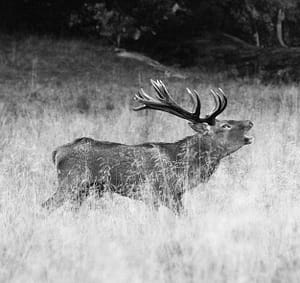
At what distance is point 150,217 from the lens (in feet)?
19.7

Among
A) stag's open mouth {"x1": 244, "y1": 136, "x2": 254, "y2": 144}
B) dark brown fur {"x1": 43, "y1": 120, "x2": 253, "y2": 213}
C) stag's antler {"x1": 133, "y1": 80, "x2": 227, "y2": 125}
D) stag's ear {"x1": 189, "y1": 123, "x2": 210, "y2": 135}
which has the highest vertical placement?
stag's antler {"x1": 133, "y1": 80, "x2": 227, "y2": 125}

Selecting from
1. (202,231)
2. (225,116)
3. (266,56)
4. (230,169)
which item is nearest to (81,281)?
(202,231)

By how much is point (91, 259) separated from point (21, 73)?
42.4ft

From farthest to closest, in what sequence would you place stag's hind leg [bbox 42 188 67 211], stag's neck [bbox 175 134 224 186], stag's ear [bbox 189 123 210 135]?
stag's ear [bbox 189 123 210 135]
stag's neck [bbox 175 134 224 186]
stag's hind leg [bbox 42 188 67 211]

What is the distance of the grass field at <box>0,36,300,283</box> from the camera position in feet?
15.8

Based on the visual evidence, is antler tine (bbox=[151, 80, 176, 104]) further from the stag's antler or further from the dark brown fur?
the dark brown fur

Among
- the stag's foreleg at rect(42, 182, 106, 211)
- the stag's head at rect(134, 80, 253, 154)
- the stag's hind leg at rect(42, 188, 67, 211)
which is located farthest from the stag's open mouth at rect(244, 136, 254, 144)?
the stag's hind leg at rect(42, 188, 67, 211)

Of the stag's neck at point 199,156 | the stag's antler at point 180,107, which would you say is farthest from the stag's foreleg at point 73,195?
the stag's antler at point 180,107

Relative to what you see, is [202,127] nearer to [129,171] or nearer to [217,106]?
[217,106]

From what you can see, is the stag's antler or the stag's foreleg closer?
the stag's foreleg

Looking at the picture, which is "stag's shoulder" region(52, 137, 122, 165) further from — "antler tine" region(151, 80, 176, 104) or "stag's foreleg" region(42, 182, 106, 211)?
"antler tine" region(151, 80, 176, 104)

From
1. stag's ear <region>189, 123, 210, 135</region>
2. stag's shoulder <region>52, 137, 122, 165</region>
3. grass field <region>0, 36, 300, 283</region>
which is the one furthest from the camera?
stag's ear <region>189, 123, 210, 135</region>

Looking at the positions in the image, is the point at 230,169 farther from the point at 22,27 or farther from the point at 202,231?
the point at 22,27

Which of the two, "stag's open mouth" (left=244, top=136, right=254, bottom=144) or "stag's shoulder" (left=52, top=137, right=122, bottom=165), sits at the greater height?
"stag's open mouth" (left=244, top=136, right=254, bottom=144)
